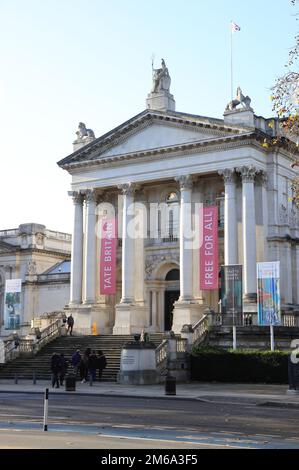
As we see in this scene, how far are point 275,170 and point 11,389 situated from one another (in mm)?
24380

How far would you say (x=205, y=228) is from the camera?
45.6m

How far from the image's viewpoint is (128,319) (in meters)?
48.7

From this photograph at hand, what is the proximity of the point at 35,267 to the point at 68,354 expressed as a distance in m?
29.2

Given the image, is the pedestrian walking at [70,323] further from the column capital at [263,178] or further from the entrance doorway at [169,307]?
the column capital at [263,178]

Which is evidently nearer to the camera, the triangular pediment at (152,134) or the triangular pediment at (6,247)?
the triangular pediment at (152,134)

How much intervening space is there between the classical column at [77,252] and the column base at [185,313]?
347 inches

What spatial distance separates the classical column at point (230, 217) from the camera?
45562 mm

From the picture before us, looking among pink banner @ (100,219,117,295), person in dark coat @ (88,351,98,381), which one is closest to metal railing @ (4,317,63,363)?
pink banner @ (100,219,117,295)

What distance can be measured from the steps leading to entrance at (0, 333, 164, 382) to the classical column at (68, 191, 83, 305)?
5596 millimetres

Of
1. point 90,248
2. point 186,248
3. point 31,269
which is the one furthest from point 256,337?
point 31,269

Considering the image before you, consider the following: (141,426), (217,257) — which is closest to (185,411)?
(141,426)

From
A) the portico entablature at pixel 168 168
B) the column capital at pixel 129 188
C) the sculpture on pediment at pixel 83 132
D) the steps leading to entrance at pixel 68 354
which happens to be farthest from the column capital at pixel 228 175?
the sculpture on pediment at pixel 83 132

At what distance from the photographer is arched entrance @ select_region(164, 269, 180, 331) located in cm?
5138

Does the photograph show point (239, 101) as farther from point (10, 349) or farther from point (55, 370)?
point (55, 370)
